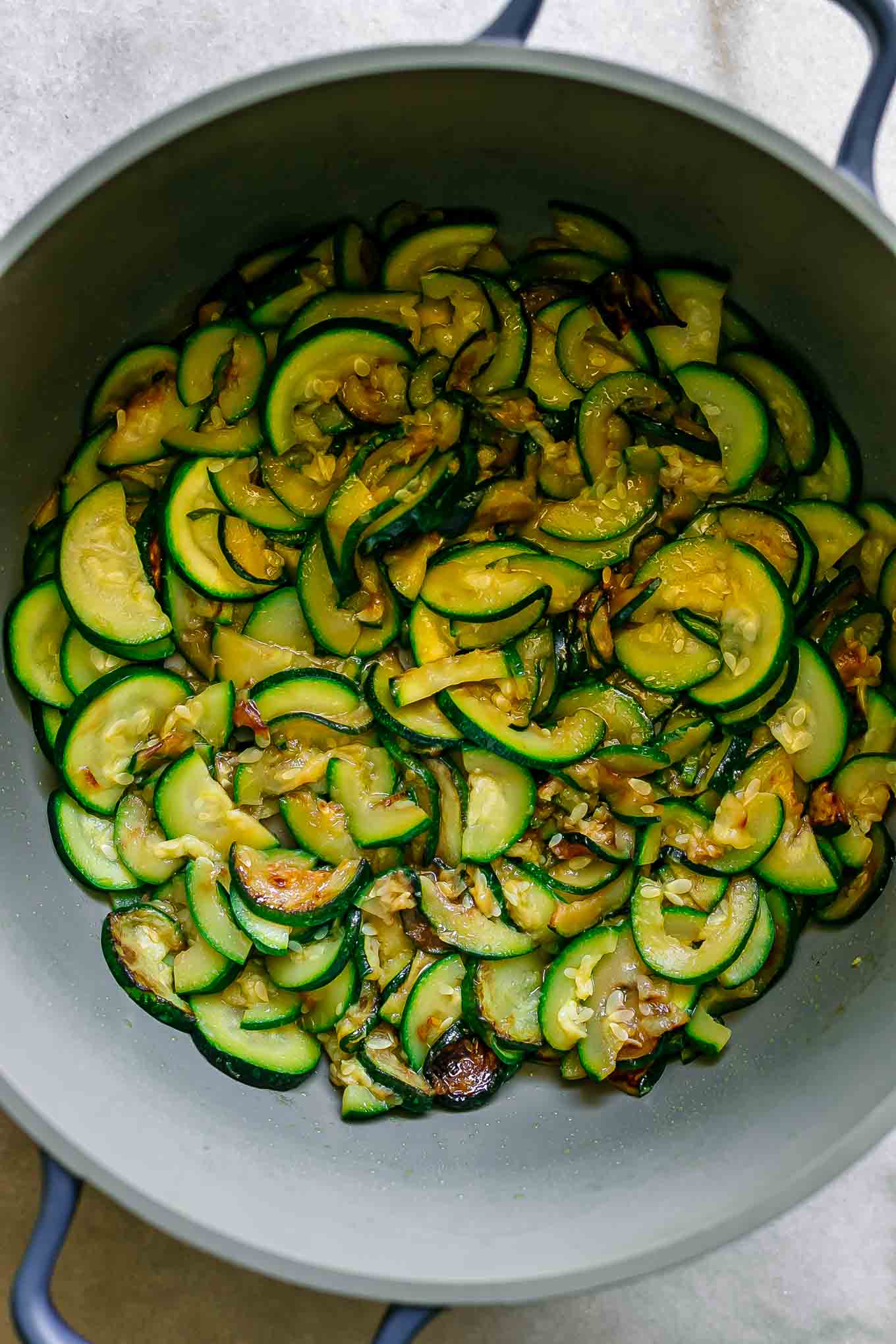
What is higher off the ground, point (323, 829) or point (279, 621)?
point (279, 621)

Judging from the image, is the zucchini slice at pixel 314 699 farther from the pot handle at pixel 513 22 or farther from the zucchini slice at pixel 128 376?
the pot handle at pixel 513 22

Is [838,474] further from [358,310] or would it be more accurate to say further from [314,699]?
[314,699]

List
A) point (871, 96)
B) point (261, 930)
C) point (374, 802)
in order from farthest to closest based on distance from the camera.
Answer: point (374, 802) < point (261, 930) < point (871, 96)

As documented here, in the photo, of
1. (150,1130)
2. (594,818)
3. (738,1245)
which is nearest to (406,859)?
(594,818)

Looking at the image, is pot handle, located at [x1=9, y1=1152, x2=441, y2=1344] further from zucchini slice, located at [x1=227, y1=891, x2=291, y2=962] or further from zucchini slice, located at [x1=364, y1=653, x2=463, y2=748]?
zucchini slice, located at [x1=364, y1=653, x2=463, y2=748]

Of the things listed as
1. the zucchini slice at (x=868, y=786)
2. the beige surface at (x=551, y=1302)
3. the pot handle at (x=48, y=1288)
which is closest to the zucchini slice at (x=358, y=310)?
the zucchini slice at (x=868, y=786)

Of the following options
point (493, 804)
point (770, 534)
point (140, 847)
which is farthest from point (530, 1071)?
point (770, 534)
